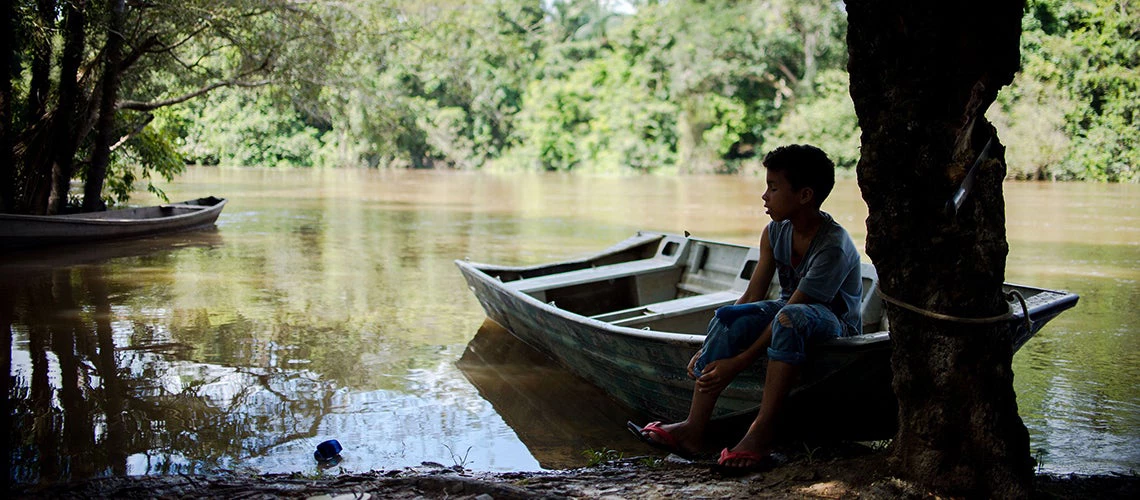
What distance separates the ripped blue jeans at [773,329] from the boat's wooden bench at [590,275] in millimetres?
2931

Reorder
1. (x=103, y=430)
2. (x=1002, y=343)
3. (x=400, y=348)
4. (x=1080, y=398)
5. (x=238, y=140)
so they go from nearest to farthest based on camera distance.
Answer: (x=1002, y=343) < (x=103, y=430) < (x=1080, y=398) < (x=400, y=348) < (x=238, y=140)

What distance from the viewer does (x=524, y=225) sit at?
1617cm

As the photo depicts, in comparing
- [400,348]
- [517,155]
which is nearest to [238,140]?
[517,155]

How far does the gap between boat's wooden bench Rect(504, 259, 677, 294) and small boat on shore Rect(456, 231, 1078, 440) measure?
0.01 meters

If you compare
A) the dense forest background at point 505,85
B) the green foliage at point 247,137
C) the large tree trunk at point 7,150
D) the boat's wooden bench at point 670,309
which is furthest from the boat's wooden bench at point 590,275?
the green foliage at point 247,137

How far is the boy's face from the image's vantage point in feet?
11.6

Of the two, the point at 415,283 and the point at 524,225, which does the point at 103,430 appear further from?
the point at 524,225

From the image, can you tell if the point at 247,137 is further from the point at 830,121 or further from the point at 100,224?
the point at 100,224

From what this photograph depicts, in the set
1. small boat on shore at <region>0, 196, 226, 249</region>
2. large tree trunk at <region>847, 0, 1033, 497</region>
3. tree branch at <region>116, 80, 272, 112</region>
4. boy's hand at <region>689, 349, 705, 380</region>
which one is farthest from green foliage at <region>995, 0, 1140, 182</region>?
large tree trunk at <region>847, 0, 1033, 497</region>

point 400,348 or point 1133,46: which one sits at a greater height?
point 1133,46

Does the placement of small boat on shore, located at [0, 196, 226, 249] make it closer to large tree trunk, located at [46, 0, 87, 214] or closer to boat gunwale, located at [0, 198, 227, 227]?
boat gunwale, located at [0, 198, 227, 227]

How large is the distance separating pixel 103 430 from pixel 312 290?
4440 millimetres

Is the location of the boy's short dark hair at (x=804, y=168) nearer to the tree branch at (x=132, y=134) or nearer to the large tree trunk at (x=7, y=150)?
the large tree trunk at (x=7, y=150)

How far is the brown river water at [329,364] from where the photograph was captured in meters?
4.34
